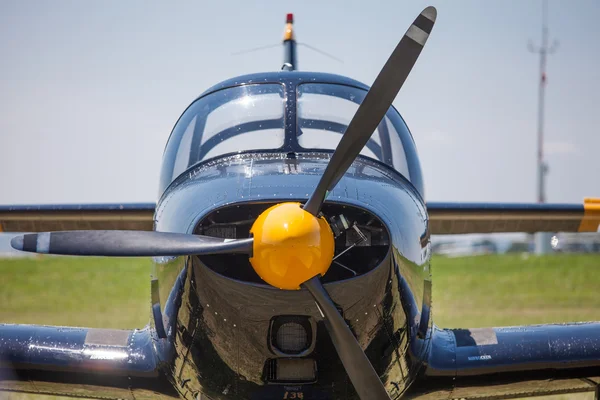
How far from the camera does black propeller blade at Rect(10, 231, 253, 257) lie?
4434 millimetres

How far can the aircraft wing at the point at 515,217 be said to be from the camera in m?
8.84

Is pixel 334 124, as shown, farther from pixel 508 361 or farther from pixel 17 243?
pixel 17 243

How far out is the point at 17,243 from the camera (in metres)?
4.72

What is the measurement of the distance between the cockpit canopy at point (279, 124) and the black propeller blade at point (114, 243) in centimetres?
124

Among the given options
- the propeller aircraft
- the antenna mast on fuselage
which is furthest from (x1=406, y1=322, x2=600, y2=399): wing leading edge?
the antenna mast on fuselage

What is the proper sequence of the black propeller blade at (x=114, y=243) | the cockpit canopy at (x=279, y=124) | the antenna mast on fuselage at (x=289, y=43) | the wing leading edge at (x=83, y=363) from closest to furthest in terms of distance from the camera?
the black propeller blade at (x=114, y=243) → the cockpit canopy at (x=279, y=124) → the wing leading edge at (x=83, y=363) → the antenna mast on fuselage at (x=289, y=43)

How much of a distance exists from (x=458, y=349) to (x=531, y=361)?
583mm

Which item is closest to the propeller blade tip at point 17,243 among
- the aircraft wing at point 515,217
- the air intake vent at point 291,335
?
the air intake vent at point 291,335

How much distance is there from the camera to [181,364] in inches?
206

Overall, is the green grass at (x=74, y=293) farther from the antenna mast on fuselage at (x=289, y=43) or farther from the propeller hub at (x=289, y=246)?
the propeller hub at (x=289, y=246)

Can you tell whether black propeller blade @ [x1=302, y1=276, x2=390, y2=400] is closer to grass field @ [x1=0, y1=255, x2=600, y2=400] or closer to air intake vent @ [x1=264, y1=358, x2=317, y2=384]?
air intake vent @ [x1=264, y1=358, x2=317, y2=384]

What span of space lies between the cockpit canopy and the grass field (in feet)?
39.0

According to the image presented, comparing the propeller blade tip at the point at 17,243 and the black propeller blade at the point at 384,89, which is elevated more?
the black propeller blade at the point at 384,89

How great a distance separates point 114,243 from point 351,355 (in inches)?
58.7
